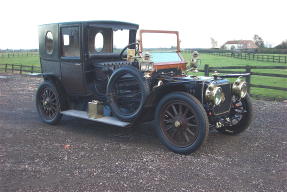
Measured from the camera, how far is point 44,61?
23.2ft

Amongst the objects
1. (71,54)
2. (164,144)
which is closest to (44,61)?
(71,54)

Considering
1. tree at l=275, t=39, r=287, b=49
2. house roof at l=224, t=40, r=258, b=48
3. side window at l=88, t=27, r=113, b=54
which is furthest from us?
house roof at l=224, t=40, r=258, b=48

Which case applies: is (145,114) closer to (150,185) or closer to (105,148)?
(105,148)

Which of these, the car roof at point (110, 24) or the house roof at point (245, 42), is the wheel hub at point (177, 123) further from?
the house roof at point (245, 42)

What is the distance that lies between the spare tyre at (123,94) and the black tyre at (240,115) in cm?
171

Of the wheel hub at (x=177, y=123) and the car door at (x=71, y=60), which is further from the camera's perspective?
the car door at (x=71, y=60)

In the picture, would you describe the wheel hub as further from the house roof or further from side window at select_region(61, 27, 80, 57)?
the house roof

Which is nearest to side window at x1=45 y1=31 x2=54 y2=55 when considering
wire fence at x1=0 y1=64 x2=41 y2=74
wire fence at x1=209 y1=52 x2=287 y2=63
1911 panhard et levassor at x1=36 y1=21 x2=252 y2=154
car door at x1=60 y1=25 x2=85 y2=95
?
1911 panhard et levassor at x1=36 y1=21 x2=252 y2=154

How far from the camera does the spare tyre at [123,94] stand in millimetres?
5531

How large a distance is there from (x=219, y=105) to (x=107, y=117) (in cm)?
207

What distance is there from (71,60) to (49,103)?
3.87 feet

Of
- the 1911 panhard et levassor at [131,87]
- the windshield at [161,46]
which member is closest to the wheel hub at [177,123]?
the 1911 panhard et levassor at [131,87]

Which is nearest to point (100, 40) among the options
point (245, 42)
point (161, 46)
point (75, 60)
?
point (75, 60)

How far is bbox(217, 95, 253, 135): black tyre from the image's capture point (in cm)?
557
